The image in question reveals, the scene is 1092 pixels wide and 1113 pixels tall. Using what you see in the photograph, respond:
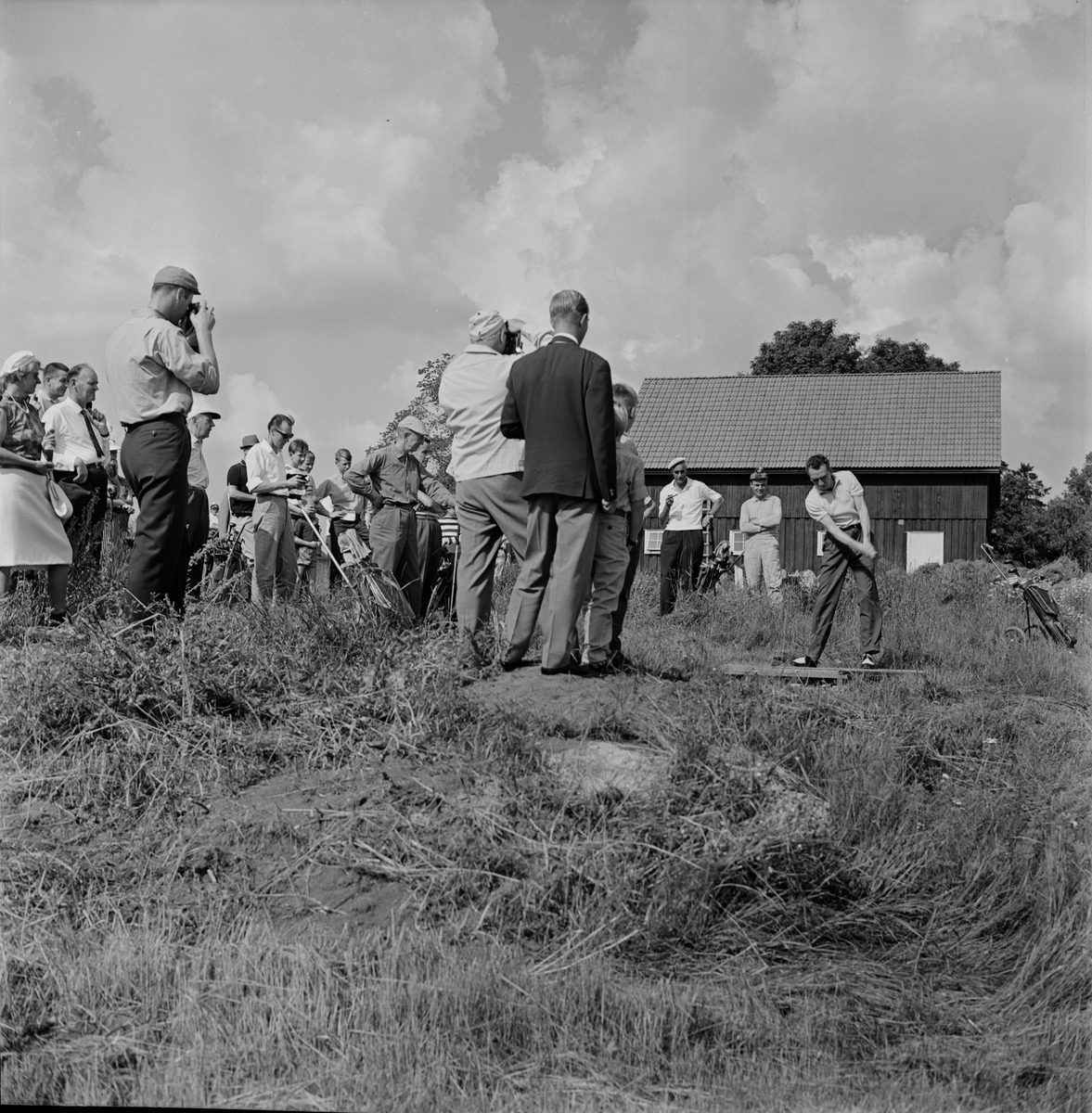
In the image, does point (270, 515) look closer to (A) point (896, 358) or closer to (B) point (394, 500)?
(B) point (394, 500)

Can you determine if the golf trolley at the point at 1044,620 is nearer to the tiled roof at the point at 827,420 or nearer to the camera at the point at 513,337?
the camera at the point at 513,337

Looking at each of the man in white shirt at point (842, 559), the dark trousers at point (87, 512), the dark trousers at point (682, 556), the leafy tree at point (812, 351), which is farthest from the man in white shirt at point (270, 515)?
the leafy tree at point (812, 351)

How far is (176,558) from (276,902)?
2750mm

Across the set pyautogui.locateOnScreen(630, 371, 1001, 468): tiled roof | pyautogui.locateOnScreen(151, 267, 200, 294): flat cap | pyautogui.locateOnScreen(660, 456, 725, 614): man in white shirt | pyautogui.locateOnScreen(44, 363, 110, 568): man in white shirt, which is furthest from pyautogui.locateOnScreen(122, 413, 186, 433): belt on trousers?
pyautogui.locateOnScreen(630, 371, 1001, 468): tiled roof

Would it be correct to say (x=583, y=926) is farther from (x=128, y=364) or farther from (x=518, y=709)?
(x=128, y=364)

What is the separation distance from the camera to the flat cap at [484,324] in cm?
715

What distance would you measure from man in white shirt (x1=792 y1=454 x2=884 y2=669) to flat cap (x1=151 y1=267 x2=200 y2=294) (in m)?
5.61

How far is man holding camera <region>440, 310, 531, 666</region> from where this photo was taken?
670cm

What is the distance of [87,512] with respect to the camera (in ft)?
29.4

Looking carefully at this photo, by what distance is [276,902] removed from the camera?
4.20 m

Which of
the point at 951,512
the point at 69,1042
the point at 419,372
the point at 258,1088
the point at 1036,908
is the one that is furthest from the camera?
the point at 419,372

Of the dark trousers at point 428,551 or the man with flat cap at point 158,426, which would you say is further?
the dark trousers at point 428,551

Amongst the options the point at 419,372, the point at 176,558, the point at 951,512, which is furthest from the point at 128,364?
the point at 419,372

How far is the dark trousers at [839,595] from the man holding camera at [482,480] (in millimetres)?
4491
